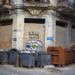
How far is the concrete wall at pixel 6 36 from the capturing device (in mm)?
26406

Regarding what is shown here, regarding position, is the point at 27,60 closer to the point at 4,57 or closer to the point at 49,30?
the point at 4,57

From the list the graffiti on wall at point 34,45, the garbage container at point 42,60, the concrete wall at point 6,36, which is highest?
the concrete wall at point 6,36

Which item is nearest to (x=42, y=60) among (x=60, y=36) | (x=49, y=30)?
(x=49, y=30)

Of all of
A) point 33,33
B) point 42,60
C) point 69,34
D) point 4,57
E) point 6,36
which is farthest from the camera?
point 69,34

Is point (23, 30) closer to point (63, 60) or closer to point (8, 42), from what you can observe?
point (8, 42)

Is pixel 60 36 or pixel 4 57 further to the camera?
pixel 60 36

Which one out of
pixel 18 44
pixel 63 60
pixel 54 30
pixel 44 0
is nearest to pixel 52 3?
pixel 44 0

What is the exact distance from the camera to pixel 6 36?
87.9 feet

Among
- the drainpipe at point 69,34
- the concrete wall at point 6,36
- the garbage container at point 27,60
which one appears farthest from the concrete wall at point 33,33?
the garbage container at point 27,60

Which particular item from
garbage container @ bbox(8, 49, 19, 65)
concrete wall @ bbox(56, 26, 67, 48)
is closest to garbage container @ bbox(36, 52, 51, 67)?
garbage container @ bbox(8, 49, 19, 65)

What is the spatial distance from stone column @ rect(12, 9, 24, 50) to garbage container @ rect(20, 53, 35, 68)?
5.08 meters

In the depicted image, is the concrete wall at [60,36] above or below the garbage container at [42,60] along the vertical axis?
above

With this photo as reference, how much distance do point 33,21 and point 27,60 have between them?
681 centimetres

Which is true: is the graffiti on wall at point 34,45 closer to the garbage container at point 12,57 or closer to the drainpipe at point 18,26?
the drainpipe at point 18,26
